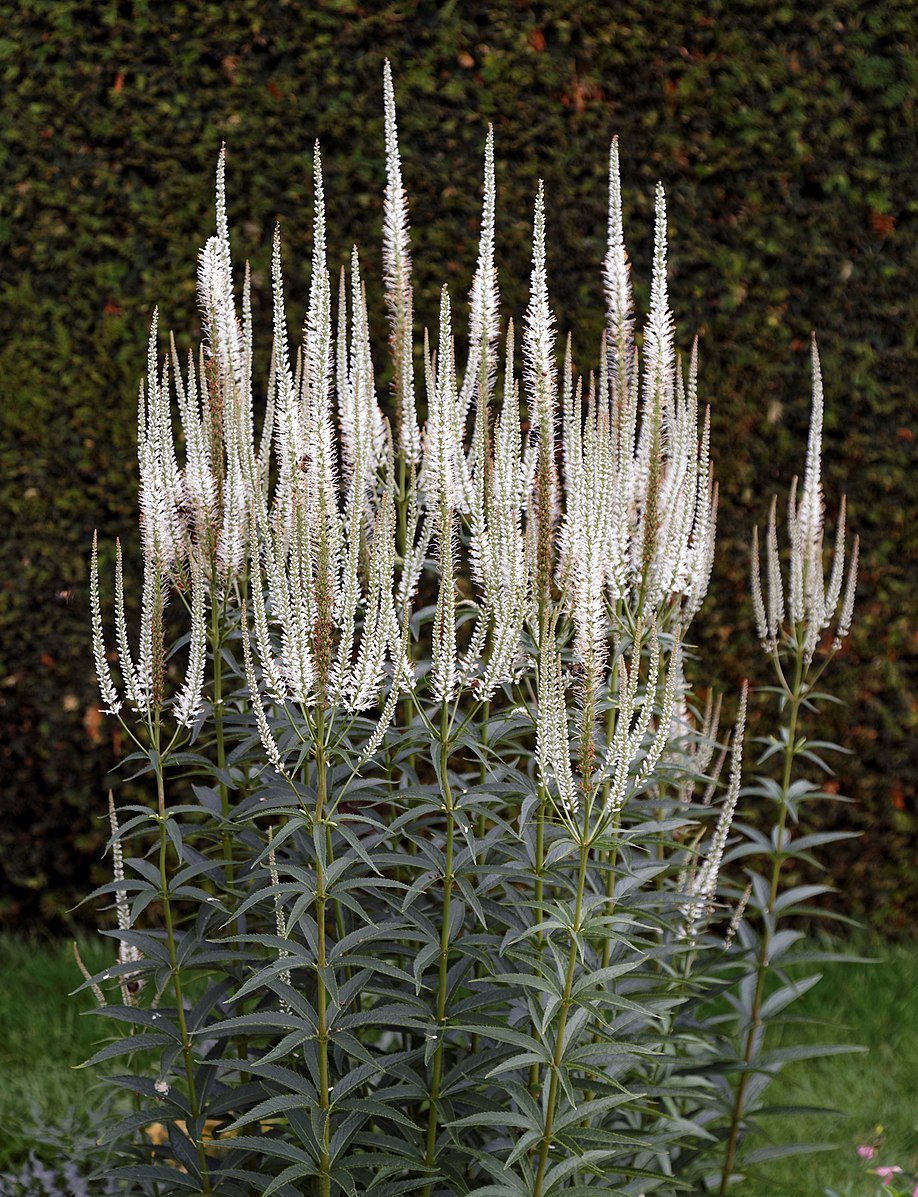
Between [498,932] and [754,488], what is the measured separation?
10.1 ft

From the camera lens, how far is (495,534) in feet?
8.52

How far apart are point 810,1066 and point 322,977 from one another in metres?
3.24

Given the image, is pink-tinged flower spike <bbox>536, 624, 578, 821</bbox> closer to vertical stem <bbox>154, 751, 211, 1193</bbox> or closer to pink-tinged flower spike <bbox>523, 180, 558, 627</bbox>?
pink-tinged flower spike <bbox>523, 180, 558, 627</bbox>

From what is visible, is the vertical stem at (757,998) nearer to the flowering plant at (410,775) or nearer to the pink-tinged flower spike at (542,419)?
the flowering plant at (410,775)

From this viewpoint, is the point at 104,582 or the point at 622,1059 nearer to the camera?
the point at 622,1059

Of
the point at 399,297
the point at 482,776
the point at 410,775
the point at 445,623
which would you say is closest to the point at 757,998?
the point at 482,776

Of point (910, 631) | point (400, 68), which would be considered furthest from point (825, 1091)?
point (400, 68)

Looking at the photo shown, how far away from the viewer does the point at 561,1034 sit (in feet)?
8.16

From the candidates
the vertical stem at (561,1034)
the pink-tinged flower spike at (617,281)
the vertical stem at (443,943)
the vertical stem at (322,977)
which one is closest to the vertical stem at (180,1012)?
the vertical stem at (322,977)

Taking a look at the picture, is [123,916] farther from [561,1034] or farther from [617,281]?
[617,281]

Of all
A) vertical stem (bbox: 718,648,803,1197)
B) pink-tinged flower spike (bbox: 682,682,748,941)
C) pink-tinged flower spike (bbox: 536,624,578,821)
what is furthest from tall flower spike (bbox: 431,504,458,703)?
vertical stem (bbox: 718,648,803,1197)

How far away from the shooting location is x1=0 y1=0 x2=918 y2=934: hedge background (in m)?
5.23

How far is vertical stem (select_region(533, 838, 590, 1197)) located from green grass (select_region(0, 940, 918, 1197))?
1339mm

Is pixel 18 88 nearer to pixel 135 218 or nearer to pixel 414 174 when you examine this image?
pixel 135 218
